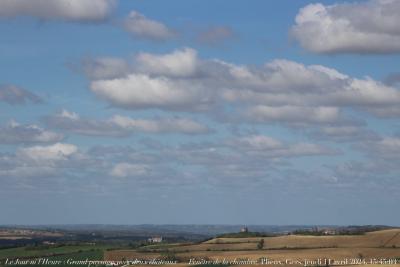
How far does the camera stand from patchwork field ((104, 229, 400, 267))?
133 meters

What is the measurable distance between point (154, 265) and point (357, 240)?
200 feet

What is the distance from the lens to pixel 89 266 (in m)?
129

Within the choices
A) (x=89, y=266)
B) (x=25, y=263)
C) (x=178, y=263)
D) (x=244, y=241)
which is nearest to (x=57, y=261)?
(x=25, y=263)

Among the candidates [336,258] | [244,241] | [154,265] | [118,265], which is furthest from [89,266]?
[244,241]

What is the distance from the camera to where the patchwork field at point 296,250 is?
13262 centimetres

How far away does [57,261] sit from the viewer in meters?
144

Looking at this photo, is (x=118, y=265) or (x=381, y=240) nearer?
(x=118, y=265)

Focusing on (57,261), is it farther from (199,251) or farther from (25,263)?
(199,251)

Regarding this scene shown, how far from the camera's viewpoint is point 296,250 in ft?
504

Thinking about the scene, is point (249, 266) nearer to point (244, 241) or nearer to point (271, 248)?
point (271, 248)

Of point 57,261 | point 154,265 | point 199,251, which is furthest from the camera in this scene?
point 199,251

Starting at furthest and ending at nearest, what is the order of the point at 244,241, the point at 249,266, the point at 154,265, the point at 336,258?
the point at 244,241, the point at 336,258, the point at 154,265, the point at 249,266

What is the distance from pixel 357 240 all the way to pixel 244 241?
29492 millimetres

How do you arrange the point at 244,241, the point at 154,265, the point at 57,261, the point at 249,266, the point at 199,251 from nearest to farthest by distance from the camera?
the point at 249,266 < the point at 154,265 < the point at 57,261 < the point at 199,251 < the point at 244,241
